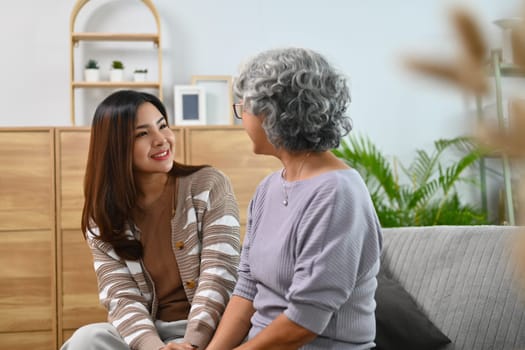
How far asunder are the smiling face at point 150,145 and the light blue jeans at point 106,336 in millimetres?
452

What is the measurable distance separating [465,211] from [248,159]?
1409mm

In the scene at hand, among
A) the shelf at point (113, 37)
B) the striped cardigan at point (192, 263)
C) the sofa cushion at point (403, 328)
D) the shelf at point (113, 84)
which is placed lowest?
the sofa cushion at point (403, 328)

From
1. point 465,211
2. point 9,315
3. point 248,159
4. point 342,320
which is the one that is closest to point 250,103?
point 342,320

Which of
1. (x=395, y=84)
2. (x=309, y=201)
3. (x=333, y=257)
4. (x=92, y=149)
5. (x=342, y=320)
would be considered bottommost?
(x=342, y=320)

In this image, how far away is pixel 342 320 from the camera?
4.72ft

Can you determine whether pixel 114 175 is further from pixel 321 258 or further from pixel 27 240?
pixel 27 240

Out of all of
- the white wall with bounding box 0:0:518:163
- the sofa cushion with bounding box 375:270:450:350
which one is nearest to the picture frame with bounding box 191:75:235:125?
the white wall with bounding box 0:0:518:163

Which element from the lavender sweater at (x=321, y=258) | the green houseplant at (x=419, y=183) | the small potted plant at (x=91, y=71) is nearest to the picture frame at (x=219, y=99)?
the small potted plant at (x=91, y=71)

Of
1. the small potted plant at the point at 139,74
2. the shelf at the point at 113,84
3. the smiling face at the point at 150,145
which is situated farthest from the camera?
the small potted plant at the point at 139,74

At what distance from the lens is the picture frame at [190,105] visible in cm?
412

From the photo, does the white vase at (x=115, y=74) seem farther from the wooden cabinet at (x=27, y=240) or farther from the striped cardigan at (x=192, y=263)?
the striped cardigan at (x=192, y=263)

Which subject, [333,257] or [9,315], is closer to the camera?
[333,257]

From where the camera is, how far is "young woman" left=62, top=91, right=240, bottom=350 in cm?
192

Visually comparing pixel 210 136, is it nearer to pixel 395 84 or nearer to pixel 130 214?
pixel 395 84
